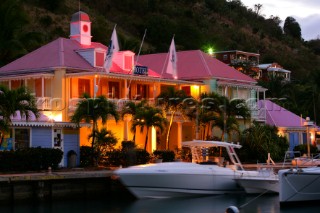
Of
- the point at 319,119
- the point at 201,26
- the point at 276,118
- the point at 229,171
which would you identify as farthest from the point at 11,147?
the point at 201,26

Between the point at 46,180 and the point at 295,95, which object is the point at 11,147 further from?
the point at 295,95

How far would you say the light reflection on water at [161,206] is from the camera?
32969 mm

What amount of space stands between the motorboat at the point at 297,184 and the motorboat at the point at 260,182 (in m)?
5.73

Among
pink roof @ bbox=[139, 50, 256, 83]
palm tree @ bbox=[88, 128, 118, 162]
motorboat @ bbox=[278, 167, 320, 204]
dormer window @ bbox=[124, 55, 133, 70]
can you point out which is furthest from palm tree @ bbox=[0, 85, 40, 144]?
pink roof @ bbox=[139, 50, 256, 83]

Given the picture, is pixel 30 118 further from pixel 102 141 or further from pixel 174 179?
pixel 174 179

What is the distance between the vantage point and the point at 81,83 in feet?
159

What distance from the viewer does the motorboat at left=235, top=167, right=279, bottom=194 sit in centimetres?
3945

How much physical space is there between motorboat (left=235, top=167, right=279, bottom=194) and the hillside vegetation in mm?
26041

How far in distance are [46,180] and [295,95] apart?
174ft

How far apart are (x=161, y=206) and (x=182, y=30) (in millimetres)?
77456

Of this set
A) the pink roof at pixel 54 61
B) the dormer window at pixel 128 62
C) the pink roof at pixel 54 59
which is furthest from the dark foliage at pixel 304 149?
the pink roof at pixel 54 59

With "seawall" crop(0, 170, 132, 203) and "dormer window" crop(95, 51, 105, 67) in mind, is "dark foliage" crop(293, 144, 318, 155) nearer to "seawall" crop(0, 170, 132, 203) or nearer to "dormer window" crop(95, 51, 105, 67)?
"dormer window" crop(95, 51, 105, 67)

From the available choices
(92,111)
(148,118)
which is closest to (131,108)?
(148,118)

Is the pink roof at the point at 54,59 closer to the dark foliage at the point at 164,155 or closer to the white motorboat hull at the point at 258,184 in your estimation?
the dark foliage at the point at 164,155
